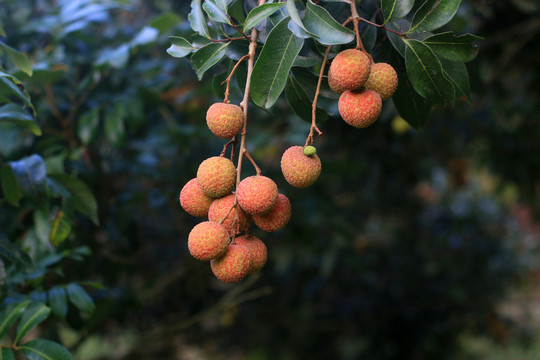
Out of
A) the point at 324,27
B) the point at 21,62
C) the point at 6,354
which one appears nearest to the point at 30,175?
the point at 21,62

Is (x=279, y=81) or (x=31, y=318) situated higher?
(x=279, y=81)

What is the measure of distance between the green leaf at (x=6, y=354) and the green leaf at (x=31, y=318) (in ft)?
0.08

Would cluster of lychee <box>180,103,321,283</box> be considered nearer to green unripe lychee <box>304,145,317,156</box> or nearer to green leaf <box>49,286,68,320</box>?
green unripe lychee <box>304,145,317,156</box>

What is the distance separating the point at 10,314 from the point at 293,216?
1.22 metres

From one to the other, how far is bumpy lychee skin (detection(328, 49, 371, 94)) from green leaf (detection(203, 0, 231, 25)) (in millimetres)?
201

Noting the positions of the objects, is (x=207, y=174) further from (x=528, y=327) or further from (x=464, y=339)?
(x=528, y=327)

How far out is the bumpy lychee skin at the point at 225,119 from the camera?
0.69 metres

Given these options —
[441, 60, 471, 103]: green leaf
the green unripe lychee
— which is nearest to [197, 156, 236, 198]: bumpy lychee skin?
the green unripe lychee

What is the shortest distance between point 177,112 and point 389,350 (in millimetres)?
1766

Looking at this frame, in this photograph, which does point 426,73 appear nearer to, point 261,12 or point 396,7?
point 396,7

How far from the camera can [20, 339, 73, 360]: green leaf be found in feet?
2.68

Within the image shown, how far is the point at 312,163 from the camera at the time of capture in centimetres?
70

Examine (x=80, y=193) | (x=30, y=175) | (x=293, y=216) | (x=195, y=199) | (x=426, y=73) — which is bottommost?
(x=293, y=216)

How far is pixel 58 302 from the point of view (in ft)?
3.38
